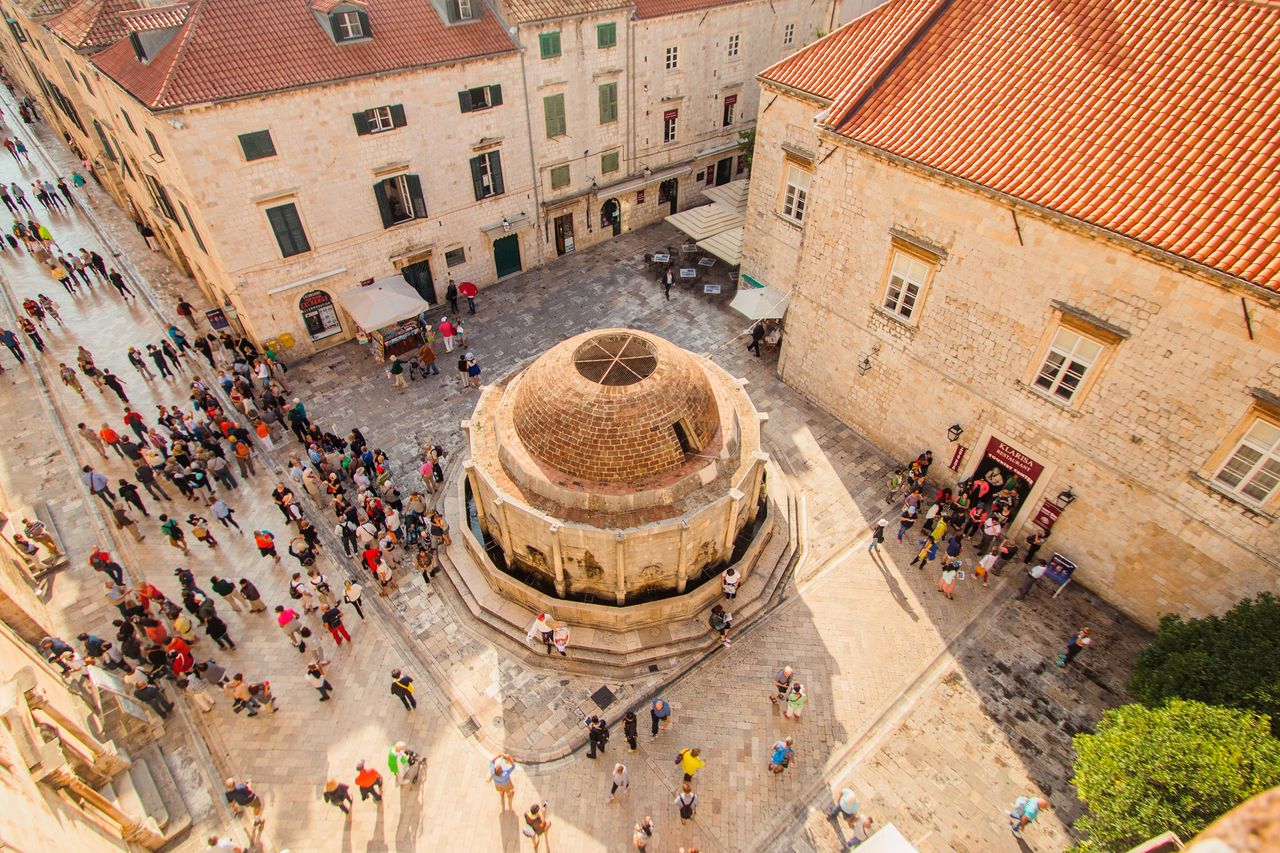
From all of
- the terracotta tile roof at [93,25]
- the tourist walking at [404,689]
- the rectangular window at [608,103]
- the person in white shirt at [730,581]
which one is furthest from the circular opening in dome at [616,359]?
the terracotta tile roof at [93,25]

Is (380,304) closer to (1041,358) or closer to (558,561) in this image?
(558,561)

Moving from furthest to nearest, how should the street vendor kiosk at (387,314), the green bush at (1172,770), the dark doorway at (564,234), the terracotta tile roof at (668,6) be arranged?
the dark doorway at (564,234)
the terracotta tile roof at (668,6)
the street vendor kiosk at (387,314)
the green bush at (1172,770)

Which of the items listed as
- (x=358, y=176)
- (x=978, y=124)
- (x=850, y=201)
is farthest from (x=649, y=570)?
(x=358, y=176)

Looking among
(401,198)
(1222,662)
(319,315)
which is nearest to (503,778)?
(1222,662)

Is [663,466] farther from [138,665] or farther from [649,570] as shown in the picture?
[138,665]

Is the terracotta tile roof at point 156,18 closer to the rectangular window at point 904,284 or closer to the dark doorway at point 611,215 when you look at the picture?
the dark doorway at point 611,215

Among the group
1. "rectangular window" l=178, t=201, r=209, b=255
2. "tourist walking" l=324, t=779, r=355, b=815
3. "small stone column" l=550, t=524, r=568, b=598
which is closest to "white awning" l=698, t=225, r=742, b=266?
"small stone column" l=550, t=524, r=568, b=598

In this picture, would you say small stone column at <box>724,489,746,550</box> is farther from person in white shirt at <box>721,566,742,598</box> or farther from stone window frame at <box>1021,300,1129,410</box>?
stone window frame at <box>1021,300,1129,410</box>
